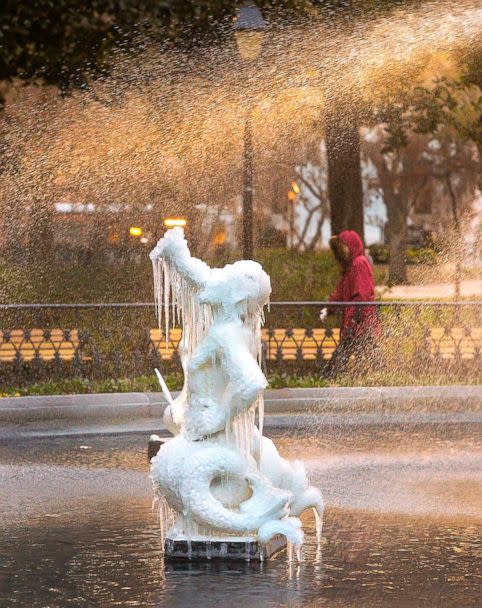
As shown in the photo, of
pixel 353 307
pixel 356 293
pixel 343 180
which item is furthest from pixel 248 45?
pixel 343 180

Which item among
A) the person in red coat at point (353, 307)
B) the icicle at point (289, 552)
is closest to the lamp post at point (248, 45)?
the person in red coat at point (353, 307)

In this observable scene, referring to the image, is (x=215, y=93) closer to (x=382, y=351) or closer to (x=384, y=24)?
(x=384, y=24)

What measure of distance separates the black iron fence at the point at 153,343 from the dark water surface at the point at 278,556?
11.4 feet

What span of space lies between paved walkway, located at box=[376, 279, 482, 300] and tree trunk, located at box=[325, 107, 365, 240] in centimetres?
87

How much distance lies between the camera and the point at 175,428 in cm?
753

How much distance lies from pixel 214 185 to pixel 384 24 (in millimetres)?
3298

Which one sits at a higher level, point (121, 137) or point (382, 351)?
point (121, 137)

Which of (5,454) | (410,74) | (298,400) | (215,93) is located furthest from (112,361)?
(410,74)

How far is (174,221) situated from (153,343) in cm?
438

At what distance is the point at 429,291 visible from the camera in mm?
21500

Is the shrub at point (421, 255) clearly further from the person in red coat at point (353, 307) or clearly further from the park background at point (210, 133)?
the person in red coat at point (353, 307)

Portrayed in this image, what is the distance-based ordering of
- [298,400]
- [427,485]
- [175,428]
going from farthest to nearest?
[298,400]
[427,485]
[175,428]

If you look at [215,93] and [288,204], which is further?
[288,204]

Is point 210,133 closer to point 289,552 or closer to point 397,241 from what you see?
point 397,241
